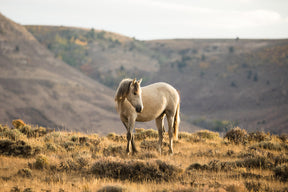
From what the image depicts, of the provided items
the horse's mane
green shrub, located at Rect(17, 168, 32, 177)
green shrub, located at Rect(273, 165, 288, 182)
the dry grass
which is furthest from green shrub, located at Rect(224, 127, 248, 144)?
green shrub, located at Rect(17, 168, 32, 177)

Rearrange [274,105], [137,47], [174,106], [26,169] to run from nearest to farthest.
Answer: [26,169] → [174,106] → [274,105] → [137,47]

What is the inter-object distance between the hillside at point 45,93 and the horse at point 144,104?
44.0 m

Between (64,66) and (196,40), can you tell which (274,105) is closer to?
(64,66)

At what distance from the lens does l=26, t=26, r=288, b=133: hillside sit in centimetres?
6988

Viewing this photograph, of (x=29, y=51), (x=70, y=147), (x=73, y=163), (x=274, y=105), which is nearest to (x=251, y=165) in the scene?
(x=73, y=163)

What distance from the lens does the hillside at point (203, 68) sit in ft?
229

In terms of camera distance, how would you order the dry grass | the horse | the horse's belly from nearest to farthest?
the dry grass
the horse
the horse's belly

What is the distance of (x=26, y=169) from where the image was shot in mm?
7113

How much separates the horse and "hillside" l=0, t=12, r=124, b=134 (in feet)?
144

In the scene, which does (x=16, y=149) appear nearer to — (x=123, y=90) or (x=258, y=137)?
(x=123, y=90)

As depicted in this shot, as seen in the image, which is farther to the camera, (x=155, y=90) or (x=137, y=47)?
(x=137, y=47)

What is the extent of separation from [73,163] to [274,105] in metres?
68.1

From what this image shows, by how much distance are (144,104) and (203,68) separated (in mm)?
89579

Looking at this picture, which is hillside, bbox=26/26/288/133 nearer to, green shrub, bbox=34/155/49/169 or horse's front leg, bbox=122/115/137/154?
horse's front leg, bbox=122/115/137/154
